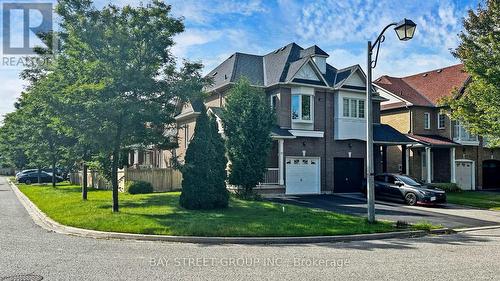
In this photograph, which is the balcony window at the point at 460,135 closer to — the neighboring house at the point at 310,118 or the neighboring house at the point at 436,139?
the neighboring house at the point at 436,139

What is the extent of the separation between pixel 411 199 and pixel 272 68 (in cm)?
1187

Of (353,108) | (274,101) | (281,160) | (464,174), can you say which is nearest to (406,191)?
(281,160)

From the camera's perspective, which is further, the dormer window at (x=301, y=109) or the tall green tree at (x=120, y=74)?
the dormer window at (x=301, y=109)


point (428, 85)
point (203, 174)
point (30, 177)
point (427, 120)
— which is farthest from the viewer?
point (30, 177)

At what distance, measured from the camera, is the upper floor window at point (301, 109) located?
1009 inches

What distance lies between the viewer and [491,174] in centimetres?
3556

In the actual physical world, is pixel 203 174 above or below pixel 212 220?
above

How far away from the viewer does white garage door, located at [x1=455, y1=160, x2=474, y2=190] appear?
110 ft

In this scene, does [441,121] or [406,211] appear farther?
[441,121]

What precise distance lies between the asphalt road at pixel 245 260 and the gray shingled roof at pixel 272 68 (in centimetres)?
1579

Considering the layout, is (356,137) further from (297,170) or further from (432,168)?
(432,168)

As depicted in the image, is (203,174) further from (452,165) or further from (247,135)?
(452,165)

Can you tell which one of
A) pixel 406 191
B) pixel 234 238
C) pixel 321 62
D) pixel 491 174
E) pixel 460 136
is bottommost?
pixel 234 238

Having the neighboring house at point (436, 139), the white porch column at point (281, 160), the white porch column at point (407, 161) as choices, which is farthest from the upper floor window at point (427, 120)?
the white porch column at point (281, 160)
